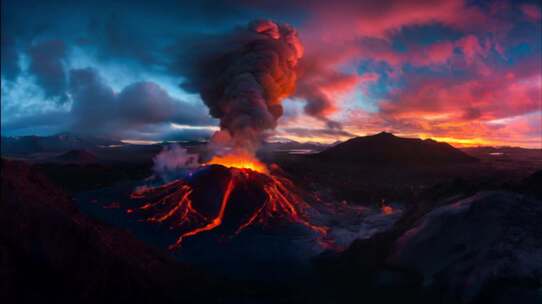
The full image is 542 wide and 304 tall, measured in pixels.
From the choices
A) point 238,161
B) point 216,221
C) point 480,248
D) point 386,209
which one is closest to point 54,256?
point 480,248

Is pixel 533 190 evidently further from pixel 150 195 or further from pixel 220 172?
pixel 150 195

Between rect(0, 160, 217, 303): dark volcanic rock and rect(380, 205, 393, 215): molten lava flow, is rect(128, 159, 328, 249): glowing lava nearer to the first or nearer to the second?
rect(380, 205, 393, 215): molten lava flow

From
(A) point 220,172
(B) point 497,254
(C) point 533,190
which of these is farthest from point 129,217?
(C) point 533,190

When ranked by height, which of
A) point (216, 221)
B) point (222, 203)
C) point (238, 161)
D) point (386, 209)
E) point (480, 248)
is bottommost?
point (216, 221)

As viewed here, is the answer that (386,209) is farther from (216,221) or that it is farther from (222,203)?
(216,221)

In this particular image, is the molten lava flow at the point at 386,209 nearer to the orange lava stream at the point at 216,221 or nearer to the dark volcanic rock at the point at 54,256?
the orange lava stream at the point at 216,221

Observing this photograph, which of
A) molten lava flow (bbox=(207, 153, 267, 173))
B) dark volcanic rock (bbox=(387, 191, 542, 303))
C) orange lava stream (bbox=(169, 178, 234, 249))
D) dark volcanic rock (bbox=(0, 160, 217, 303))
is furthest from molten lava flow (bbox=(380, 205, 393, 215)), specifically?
dark volcanic rock (bbox=(0, 160, 217, 303))
